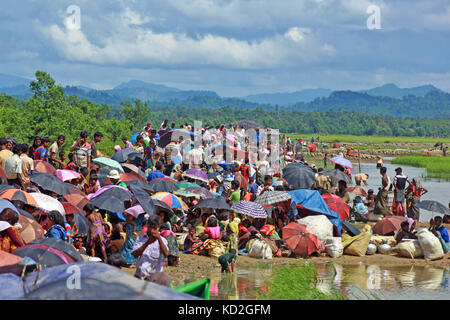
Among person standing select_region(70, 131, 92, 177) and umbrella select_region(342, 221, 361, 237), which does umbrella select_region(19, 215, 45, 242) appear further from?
umbrella select_region(342, 221, 361, 237)

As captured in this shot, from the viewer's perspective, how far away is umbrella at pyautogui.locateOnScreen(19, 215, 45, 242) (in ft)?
28.4

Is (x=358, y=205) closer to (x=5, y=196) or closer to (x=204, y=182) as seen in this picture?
(x=204, y=182)

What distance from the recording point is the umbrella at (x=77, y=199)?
36.2 feet

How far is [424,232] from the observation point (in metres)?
13.5

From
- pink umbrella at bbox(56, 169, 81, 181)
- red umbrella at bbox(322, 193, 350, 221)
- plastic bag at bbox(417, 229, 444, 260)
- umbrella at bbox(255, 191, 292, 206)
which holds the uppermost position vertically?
pink umbrella at bbox(56, 169, 81, 181)

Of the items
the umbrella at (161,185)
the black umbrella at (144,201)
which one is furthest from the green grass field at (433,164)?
the black umbrella at (144,201)

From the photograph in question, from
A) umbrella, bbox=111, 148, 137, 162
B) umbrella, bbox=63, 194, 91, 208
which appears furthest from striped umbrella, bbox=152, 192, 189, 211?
umbrella, bbox=111, 148, 137, 162

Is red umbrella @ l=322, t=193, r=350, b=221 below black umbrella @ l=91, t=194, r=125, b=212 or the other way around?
below

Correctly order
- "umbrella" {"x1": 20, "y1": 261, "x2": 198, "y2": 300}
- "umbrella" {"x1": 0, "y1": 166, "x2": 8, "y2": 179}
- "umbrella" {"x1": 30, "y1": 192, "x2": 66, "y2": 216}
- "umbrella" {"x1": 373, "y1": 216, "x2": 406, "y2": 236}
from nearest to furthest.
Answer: "umbrella" {"x1": 20, "y1": 261, "x2": 198, "y2": 300}
"umbrella" {"x1": 30, "y1": 192, "x2": 66, "y2": 216}
"umbrella" {"x1": 0, "y1": 166, "x2": 8, "y2": 179}
"umbrella" {"x1": 373, "y1": 216, "x2": 406, "y2": 236}

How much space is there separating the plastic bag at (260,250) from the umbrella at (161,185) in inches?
102

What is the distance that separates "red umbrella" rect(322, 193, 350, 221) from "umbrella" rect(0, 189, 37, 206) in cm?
759

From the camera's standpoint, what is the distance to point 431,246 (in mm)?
13352

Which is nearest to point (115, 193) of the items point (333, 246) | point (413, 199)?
point (333, 246)
